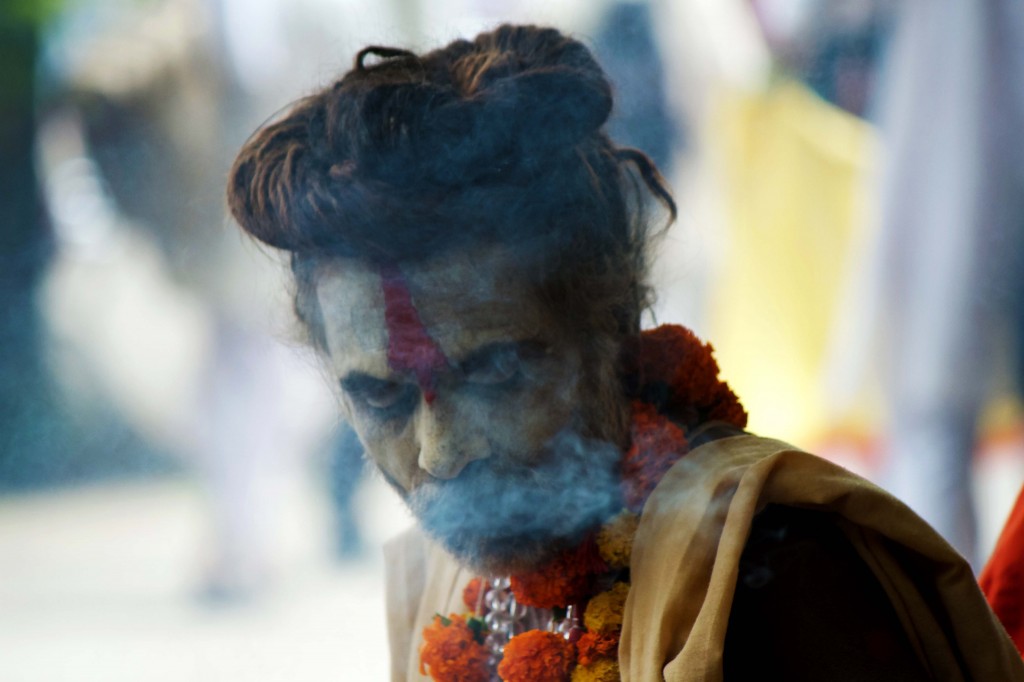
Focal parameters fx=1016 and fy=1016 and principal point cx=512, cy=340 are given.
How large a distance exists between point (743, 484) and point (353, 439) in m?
0.78

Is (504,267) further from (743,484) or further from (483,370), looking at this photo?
(743,484)

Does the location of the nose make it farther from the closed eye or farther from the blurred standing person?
the blurred standing person

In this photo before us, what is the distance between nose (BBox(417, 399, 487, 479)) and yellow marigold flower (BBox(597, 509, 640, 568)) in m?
0.23

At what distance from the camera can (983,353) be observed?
2.78 meters

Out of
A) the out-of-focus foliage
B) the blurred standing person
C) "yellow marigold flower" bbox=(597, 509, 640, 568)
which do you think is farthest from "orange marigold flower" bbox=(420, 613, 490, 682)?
the blurred standing person

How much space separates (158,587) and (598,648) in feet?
3.31

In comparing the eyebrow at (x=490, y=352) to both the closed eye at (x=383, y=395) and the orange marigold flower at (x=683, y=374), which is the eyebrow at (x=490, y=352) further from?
the orange marigold flower at (x=683, y=374)

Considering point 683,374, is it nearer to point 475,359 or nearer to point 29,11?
point 475,359

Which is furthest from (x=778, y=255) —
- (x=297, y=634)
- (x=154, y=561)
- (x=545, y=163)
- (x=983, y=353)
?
(x=154, y=561)

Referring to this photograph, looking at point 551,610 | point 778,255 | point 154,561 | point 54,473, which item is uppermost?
point 778,255

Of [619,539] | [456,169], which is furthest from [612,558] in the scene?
[456,169]

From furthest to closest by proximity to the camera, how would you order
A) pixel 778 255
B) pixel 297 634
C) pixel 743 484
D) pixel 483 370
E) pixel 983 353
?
pixel 983 353, pixel 778 255, pixel 297 634, pixel 483 370, pixel 743 484

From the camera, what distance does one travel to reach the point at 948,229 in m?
2.74

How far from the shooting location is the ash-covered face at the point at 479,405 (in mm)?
1421
